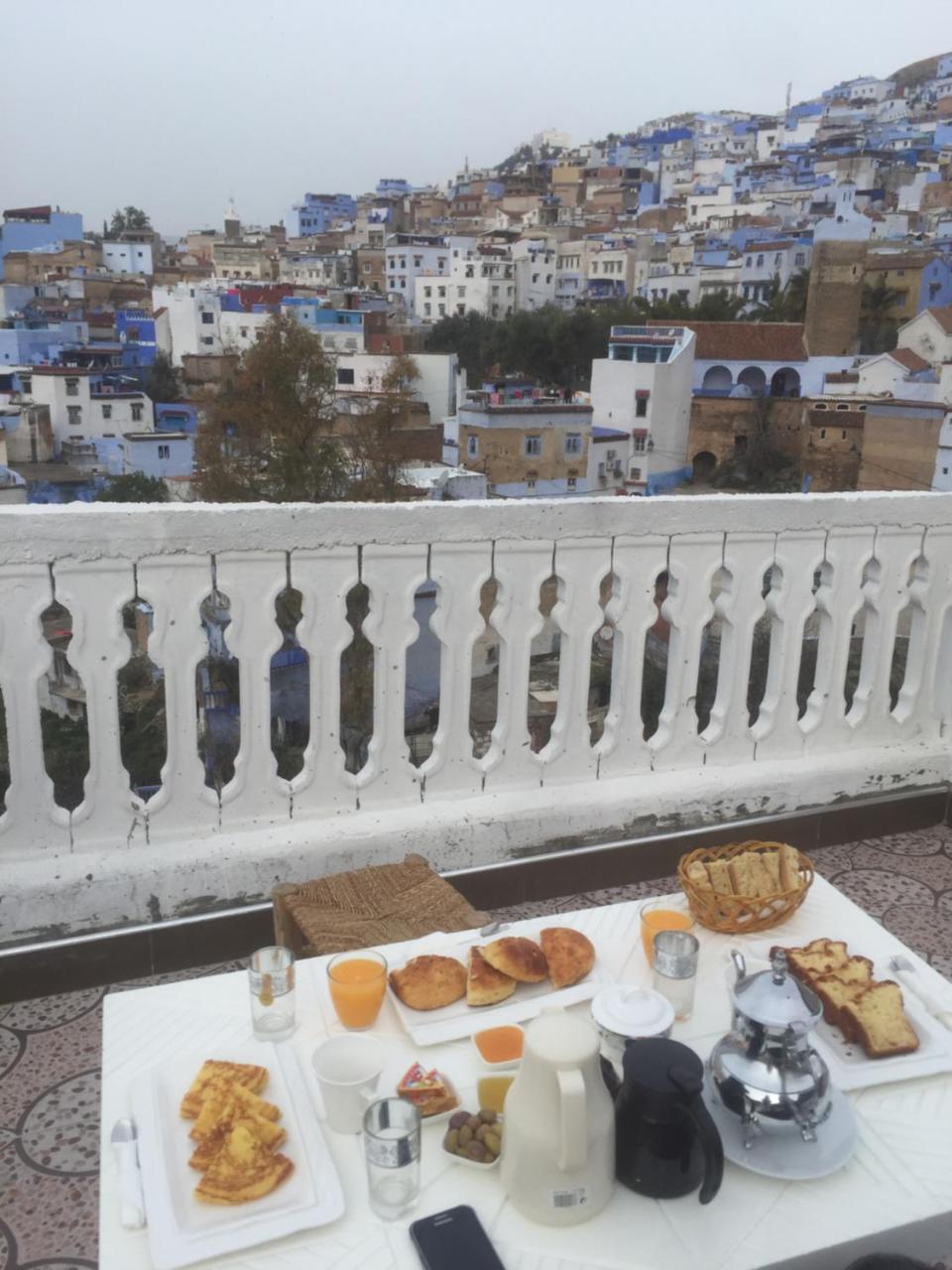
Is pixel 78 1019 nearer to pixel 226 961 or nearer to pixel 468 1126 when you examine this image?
pixel 226 961

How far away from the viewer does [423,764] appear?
2.63 metres

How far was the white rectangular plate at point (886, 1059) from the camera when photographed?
140 centimetres

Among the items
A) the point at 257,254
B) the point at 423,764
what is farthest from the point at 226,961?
the point at 257,254

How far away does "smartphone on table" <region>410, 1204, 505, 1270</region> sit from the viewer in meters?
1.10

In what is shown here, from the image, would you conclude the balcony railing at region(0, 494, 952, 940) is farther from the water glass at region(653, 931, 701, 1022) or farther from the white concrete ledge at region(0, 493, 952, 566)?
the water glass at region(653, 931, 701, 1022)

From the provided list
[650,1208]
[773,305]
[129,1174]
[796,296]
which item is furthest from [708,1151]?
[773,305]

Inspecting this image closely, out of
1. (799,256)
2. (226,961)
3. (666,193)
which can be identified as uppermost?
(666,193)

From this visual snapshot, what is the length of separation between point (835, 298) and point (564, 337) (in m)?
11.7

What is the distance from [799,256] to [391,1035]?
55.4m

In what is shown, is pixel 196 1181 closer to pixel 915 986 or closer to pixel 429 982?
pixel 429 982

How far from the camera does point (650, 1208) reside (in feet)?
3.88

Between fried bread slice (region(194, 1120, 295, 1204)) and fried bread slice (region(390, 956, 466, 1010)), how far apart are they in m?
0.33

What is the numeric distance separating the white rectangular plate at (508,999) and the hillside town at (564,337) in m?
18.5

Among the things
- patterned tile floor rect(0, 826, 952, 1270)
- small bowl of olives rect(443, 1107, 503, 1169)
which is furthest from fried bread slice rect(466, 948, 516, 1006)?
patterned tile floor rect(0, 826, 952, 1270)
